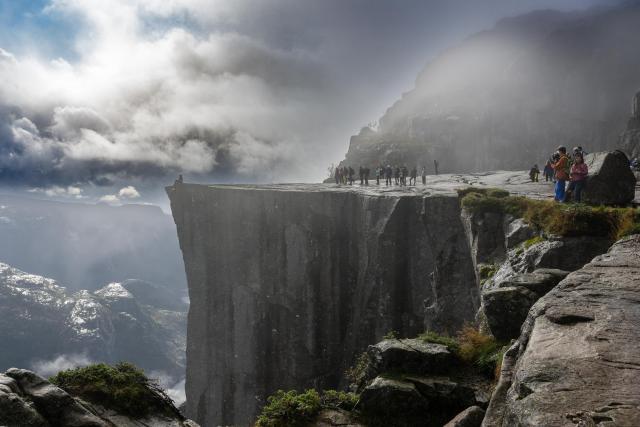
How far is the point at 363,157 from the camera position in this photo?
153 metres

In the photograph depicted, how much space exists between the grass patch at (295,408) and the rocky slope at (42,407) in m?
4.00

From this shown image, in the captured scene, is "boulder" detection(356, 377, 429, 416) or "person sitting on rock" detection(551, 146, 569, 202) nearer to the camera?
"boulder" detection(356, 377, 429, 416)

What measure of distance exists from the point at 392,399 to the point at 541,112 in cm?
15916

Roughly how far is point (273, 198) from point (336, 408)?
4497 centimetres

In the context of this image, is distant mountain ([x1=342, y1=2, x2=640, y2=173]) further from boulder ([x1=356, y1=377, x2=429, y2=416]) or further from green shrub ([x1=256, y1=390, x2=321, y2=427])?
green shrub ([x1=256, y1=390, x2=321, y2=427])

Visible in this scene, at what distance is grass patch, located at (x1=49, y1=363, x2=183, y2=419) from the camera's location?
12.9 meters

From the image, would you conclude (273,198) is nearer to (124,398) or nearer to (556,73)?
(124,398)

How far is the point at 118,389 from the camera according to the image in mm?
13148

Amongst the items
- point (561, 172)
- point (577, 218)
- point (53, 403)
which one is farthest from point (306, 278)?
point (53, 403)

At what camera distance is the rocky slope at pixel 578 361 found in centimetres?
680

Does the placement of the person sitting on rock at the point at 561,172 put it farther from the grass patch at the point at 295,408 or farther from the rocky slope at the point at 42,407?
the rocky slope at the point at 42,407

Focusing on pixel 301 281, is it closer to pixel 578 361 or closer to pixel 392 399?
pixel 392 399

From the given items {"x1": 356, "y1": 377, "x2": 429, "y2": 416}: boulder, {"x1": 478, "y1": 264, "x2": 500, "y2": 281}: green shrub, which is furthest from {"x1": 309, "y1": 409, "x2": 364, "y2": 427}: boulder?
{"x1": 478, "y1": 264, "x2": 500, "y2": 281}: green shrub

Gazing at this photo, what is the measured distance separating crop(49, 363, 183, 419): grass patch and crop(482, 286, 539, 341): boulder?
11126 millimetres
